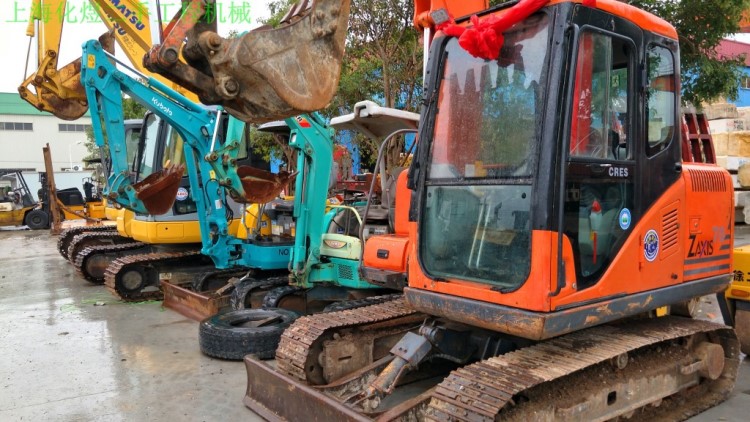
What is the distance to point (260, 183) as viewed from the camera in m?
8.03

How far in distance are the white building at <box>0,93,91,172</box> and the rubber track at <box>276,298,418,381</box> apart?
5162 centimetres

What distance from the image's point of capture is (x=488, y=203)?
11.3ft

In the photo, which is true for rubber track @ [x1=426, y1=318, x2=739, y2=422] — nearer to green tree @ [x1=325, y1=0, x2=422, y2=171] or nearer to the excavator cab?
the excavator cab

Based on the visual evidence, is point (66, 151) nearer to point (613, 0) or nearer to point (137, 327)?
point (137, 327)

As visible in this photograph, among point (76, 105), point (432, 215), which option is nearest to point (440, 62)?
point (432, 215)

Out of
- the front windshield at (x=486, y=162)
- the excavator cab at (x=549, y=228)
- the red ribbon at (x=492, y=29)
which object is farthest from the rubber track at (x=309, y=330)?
the red ribbon at (x=492, y=29)

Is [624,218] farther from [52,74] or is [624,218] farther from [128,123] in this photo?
[52,74]

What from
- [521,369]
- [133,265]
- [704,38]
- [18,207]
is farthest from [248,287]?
[18,207]

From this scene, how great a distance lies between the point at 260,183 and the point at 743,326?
223 inches

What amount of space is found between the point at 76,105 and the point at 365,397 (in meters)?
9.10

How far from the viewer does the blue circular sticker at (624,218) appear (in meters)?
3.51

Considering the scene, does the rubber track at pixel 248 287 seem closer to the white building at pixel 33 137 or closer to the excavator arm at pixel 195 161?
the excavator arm at pixel 195 161

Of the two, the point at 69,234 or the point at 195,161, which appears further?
the point at 69,234

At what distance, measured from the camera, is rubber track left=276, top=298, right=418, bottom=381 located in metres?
4.22
